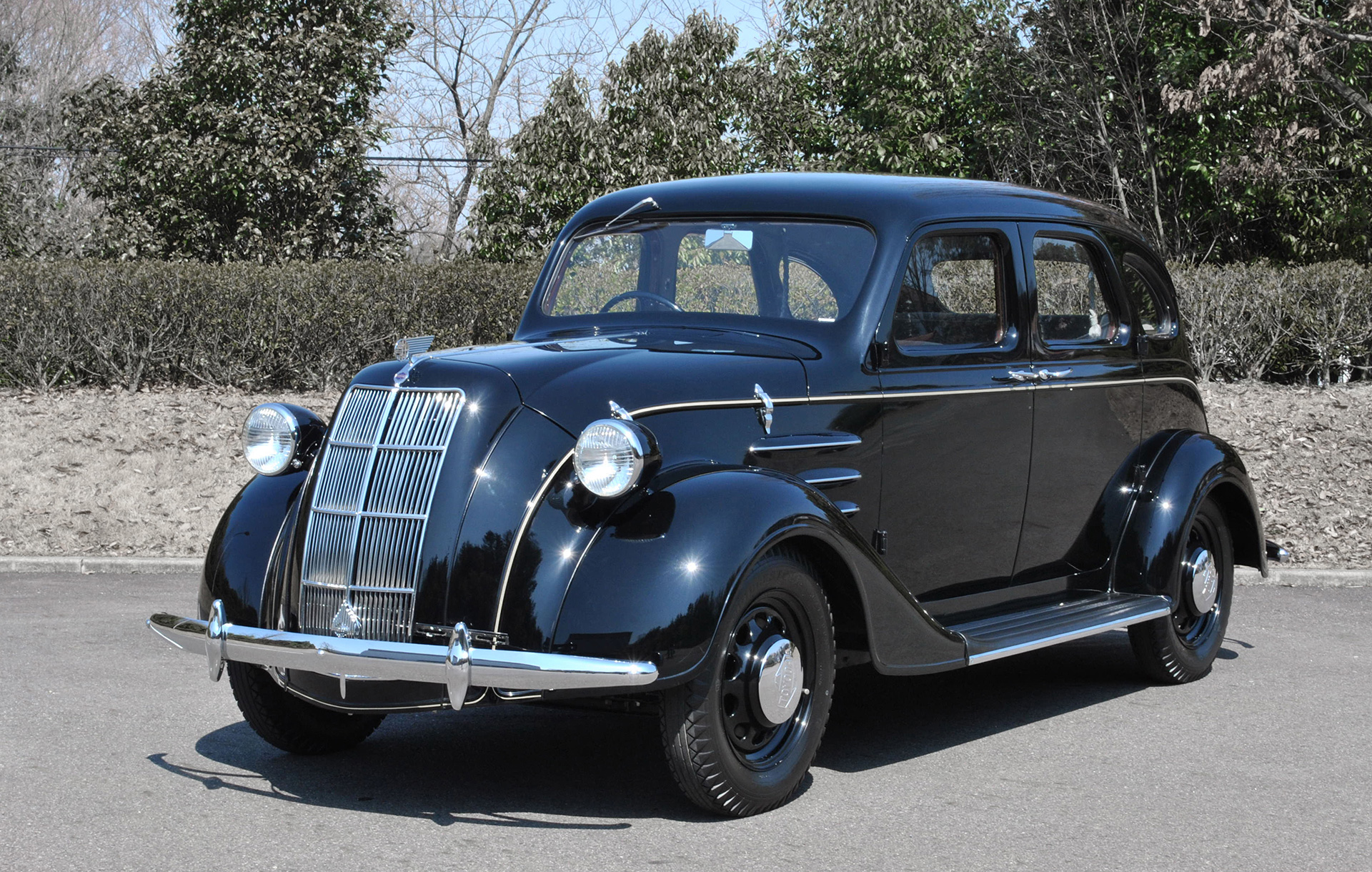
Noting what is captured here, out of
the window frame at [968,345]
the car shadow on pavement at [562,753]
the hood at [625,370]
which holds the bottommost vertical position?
the car shadow on pavement at [562,753]

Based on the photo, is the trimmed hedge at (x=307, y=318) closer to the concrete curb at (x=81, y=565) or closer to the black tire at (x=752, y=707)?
the concrete curb at (x=81, y=565)

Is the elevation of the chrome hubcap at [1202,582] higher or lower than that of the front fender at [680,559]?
lower

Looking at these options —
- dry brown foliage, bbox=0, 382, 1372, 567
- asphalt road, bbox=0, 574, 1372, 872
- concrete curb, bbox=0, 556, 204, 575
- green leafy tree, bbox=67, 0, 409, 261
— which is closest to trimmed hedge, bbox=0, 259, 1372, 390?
dry brown foliage, bbox=0, 382, 1372, 567

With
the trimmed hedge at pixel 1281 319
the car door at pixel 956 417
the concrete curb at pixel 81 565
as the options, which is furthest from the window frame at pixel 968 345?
the trimmed hedge at pixel 1281 319

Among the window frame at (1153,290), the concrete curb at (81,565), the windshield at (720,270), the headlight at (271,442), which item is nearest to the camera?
the headlight at (271,442)

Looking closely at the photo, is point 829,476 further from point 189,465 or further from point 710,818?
point 189,465

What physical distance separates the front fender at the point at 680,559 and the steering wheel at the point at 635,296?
4.14ft

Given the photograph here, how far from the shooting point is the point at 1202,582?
631cm

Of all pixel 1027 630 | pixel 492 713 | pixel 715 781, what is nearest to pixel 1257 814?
pixel 1027 630

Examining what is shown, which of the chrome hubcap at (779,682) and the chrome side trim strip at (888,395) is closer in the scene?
the chrome hubcap at (779,682)

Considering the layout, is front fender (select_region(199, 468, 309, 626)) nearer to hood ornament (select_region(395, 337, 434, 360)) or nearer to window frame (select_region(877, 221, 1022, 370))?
hood ornament (select_region(395, 337, 434, 360))

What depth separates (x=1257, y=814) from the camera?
4391 millimetres

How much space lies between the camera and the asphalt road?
3.97 m

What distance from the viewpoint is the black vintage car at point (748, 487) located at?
407 centimetres
